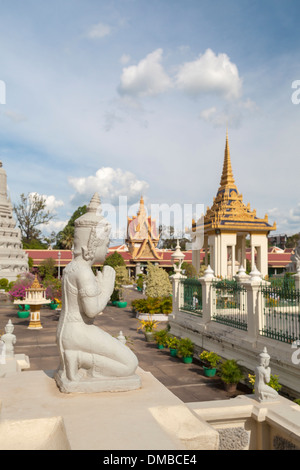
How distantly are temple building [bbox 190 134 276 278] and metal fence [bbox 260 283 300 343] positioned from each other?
698 inches

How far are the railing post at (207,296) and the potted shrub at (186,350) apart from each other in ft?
3.24

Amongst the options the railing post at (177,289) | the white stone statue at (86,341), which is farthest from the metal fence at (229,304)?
the white stone statue at (86,341)

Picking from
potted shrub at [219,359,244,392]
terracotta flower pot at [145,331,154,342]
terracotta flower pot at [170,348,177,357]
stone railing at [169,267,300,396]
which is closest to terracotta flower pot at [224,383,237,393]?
potted shrub at [219,359,244,392]

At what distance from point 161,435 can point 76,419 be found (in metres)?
1.01

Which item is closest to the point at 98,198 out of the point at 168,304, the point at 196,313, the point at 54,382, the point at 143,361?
the point at 54,382

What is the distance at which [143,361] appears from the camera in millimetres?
11125

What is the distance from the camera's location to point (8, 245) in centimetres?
3722

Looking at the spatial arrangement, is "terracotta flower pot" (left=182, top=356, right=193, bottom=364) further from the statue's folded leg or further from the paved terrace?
the statue's folded leg

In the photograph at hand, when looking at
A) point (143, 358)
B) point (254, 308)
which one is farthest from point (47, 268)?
point (254, 308)

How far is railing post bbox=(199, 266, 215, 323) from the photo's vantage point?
11484mm

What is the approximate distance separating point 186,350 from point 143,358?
4.76ft

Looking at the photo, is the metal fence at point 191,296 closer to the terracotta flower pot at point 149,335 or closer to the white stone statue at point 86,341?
the terracotta flower pot at point 149,335

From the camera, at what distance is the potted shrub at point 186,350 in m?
10.9

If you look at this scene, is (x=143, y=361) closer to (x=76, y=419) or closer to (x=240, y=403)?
(x=240, y=403)
